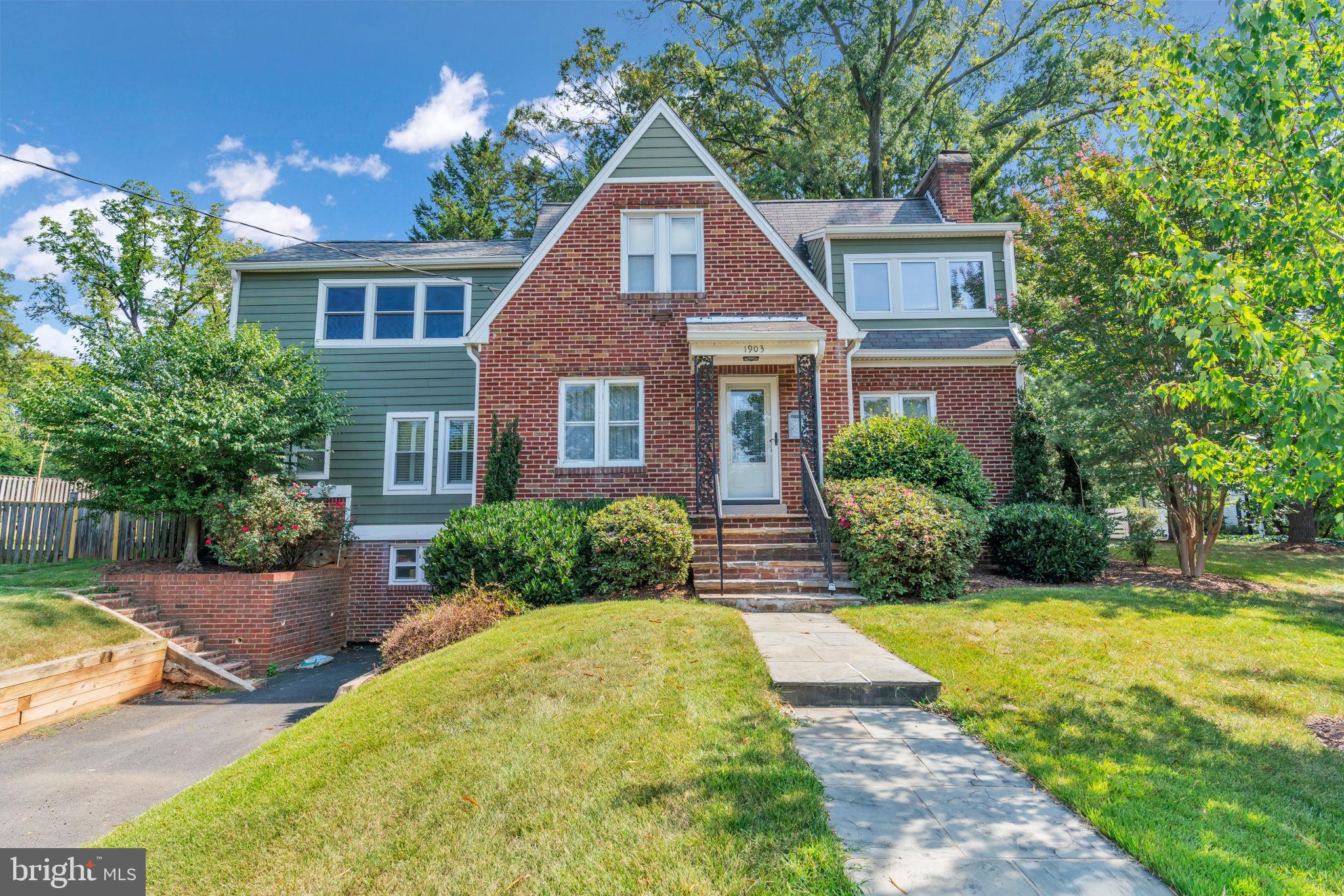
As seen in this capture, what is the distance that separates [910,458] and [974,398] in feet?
12.5

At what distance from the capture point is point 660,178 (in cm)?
1165

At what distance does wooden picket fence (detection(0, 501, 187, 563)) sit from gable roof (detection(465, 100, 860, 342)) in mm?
7251

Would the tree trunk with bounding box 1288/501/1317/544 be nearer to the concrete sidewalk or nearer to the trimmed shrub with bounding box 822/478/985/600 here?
the trimmed shrub with bounding box 822/478/985/600

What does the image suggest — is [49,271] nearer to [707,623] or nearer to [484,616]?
[484,616]

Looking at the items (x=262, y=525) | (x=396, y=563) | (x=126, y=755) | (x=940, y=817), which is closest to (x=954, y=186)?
(x=396, y=563)

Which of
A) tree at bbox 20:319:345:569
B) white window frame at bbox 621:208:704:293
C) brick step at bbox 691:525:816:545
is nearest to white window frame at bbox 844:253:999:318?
white window frame at bbox 621:208:704:293

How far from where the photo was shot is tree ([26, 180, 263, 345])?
21.8 m

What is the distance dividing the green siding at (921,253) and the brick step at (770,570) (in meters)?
6.64

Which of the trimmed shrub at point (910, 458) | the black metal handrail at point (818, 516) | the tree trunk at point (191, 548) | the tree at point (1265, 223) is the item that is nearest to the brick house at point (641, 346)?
the black metal handrail at point (818, 516)

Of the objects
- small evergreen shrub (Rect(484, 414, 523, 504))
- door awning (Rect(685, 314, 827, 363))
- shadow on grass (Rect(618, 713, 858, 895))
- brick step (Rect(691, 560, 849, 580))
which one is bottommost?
shadow on grass (Rect(618, 713, 858, 895))

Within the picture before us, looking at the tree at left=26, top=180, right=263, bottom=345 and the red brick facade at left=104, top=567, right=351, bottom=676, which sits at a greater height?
the tree at left=26, top=180, right=263, bottom=345

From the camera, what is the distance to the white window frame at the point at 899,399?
12797 millimetres

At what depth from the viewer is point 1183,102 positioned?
4.98 meters

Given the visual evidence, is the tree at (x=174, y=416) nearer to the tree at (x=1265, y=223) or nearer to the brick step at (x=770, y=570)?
the brick step at (x=770, y=570)
